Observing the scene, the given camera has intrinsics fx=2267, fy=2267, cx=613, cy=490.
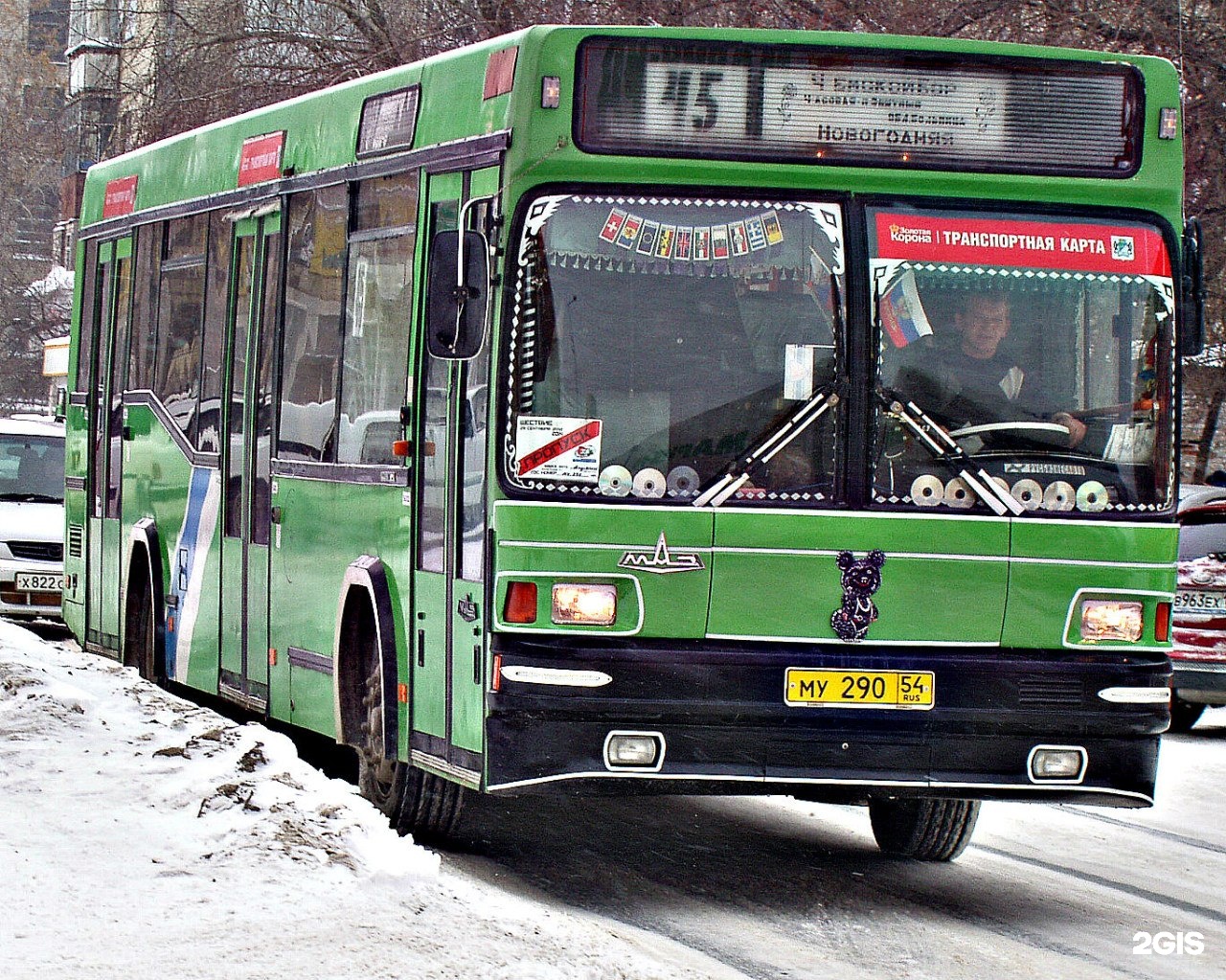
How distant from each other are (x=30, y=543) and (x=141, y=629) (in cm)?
593

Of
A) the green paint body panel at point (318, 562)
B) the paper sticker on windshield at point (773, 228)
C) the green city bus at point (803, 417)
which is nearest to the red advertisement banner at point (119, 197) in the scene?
the green paint body panel at point (318, 562)

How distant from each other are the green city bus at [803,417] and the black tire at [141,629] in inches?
190

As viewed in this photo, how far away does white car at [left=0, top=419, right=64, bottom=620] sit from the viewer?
18.9 metres

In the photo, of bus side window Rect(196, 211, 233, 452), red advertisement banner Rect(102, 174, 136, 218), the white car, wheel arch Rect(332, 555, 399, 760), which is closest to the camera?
wheel arch Rect(332, 555, 399, 760)

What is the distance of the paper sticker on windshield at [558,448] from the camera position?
7789 mm

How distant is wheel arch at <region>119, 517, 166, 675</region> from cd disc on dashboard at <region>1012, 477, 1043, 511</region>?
20.4 feet

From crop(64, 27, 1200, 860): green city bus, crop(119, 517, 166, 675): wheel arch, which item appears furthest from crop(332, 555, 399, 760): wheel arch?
crop(119, 517, 166, 675): wheel arch

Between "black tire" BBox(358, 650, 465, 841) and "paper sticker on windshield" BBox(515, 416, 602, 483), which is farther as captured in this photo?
"black tire" BBox(358, 650, 465, 841)

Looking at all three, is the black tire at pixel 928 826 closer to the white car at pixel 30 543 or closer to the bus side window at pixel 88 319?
the bus side window at pixel 88 319

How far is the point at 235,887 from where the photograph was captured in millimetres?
6500

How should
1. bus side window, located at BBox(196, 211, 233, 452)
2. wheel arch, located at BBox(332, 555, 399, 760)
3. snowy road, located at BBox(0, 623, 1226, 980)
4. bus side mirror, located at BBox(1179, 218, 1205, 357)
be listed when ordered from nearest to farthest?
snowy road, located at BBox(0, 623, 1226, 980) → bus side mirror, located at BBox(1179, 218, 1205, 357) → wheel arch, located at BBox(332, 555, 399, 760) → bus side window, located at BBox(196, 211, 233, 452)

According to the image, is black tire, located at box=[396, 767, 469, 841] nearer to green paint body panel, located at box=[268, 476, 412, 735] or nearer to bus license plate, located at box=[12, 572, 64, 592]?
green paint body panel, located at box=[268, 476, 412, 735]

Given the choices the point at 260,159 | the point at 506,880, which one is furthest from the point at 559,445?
the point at 260,159

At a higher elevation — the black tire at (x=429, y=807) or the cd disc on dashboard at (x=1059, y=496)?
the cd disc on dashboard at (x=1059, y=496)
